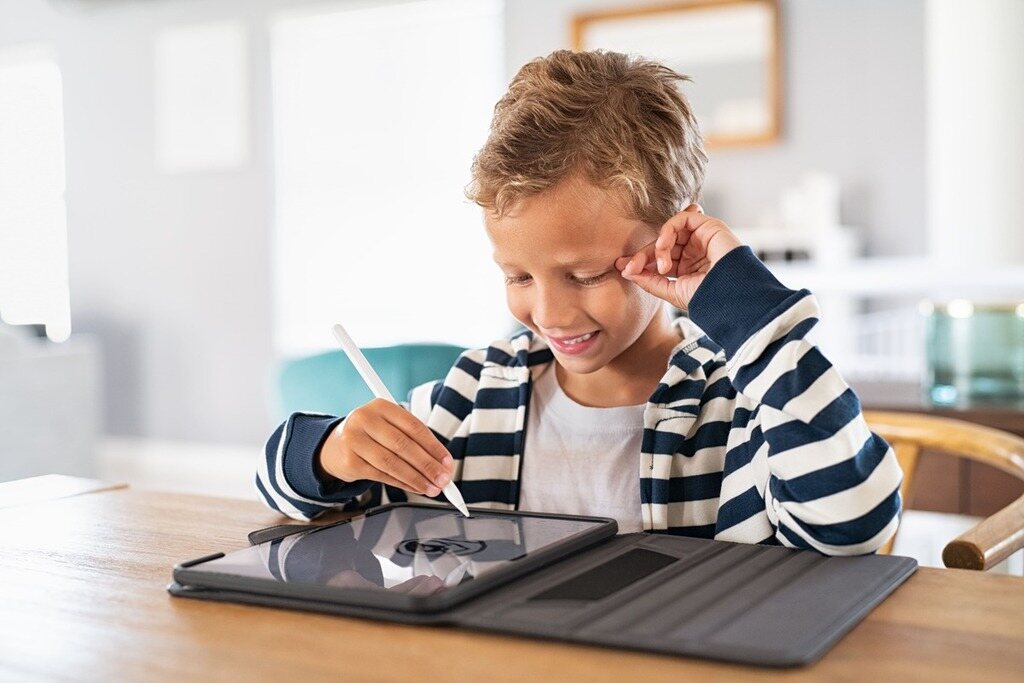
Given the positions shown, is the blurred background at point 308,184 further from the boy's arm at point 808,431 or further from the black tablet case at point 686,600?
the black tablet case at point 686,600

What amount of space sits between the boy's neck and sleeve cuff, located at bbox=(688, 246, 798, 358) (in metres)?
0.29

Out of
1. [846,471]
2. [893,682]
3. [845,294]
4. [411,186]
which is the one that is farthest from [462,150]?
[893,682]

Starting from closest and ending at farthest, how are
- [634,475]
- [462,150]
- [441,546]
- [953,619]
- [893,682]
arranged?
[893,682]
[953,619]
[441,546]
[634,475]
[462,150]

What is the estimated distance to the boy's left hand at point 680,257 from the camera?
1.00 metres

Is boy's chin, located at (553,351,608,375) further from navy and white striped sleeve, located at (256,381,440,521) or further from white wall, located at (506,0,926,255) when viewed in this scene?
white wall, located at (506,0,926,255)

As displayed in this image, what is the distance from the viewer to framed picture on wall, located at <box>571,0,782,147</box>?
167 inches

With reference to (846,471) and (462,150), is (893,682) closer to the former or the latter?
(846,471)

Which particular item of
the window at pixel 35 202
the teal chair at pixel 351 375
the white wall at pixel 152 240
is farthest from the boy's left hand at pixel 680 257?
the window at pixel 35 202

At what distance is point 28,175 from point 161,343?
116 centimetres

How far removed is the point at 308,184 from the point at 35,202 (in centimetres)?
160

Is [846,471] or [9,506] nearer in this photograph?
[846,471]

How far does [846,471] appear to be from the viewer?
0.88m

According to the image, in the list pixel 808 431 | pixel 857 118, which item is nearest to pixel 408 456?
pixel 808 431

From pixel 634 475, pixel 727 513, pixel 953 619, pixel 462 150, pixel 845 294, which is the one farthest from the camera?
pixel 462 150
